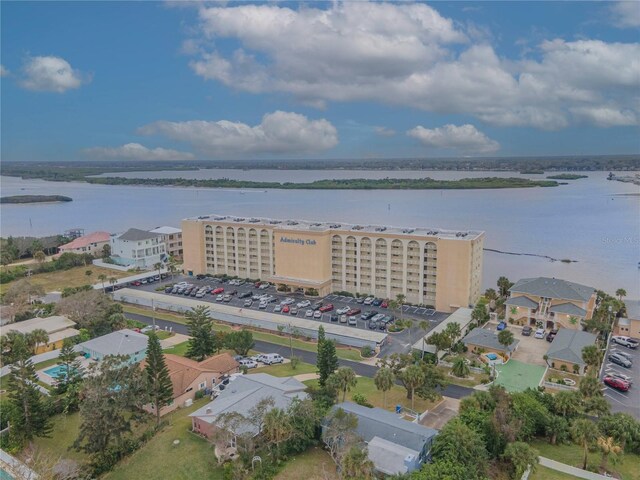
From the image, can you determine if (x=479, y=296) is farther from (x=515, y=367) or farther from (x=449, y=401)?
(x=449, y=401)

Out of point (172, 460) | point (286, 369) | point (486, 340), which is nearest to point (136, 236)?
point (286, 369)

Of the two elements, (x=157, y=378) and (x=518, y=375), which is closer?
(x=157, y=378)

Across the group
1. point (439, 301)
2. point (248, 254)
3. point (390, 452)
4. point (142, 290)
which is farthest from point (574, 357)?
point (142, 290)

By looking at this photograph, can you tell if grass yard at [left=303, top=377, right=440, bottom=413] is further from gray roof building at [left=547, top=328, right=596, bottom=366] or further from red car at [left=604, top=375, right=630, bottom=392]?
red car at [left=604, top=375, right=630, bottom=392]

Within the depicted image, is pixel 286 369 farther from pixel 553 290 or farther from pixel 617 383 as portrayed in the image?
pixel 553 290

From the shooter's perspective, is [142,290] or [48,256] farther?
[48,256]

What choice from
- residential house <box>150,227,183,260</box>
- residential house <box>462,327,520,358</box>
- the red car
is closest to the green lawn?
residential house <box>462,327,520,358</box>
